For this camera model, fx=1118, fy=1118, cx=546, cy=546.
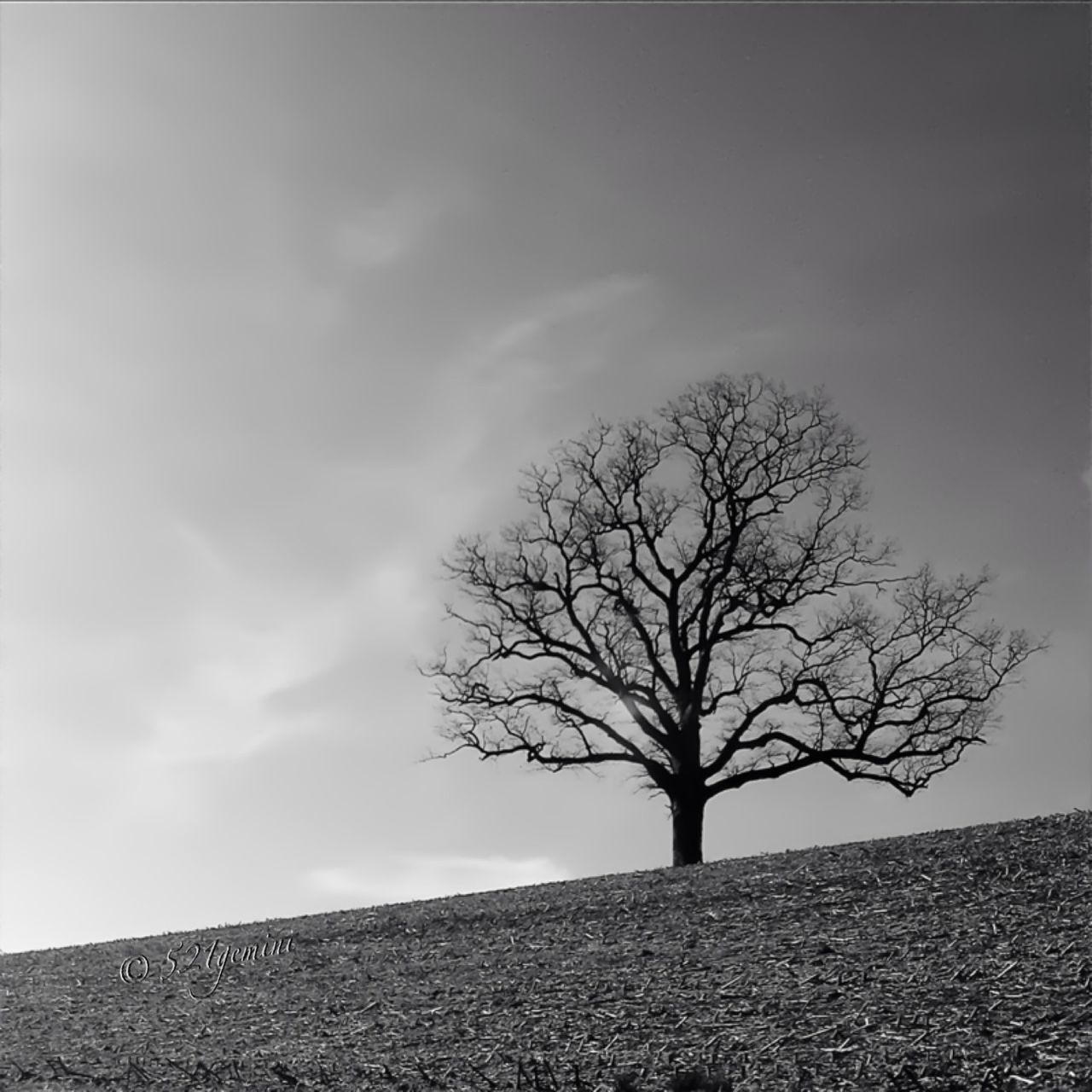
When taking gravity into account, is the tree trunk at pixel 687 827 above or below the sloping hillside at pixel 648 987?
above

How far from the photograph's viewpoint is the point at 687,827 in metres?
20.0

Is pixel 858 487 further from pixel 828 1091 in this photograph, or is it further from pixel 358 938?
pixel 828 1091

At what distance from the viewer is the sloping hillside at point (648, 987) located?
7.00m

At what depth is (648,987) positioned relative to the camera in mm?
8766

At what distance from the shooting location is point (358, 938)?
42.1ft

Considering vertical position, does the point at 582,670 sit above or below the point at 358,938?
above

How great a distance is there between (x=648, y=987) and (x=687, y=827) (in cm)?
1142

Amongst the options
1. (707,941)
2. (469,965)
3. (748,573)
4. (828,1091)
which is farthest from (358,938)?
(748,573)

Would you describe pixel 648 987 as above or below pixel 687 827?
below

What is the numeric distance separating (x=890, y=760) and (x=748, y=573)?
437 centimetres

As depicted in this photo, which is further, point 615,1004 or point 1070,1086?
point 615,1004

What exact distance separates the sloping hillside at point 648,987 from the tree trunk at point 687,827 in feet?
18.6

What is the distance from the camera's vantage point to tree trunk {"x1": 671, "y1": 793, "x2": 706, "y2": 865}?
19.8m

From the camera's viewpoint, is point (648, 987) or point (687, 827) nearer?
point (648, 987)
